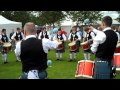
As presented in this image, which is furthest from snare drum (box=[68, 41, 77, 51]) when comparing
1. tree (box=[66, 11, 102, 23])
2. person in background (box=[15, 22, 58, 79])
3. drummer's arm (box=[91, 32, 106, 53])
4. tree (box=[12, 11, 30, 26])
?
tree (box=[12, 11, 30, 26])

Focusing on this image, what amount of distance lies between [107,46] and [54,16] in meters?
26.5

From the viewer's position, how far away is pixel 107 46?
5285mm

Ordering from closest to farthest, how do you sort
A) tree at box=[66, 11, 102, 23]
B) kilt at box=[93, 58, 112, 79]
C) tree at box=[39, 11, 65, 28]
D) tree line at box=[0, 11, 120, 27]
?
1. kilt at box=[93, 58, 112, 79]
2. tree at box=[39, 11, 65, 28]
3. tree line at box=[0, 11, 120, 27]
4. tree at box=[66, 11, 102, 23]

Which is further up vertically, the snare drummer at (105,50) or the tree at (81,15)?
the tree at (81,15)

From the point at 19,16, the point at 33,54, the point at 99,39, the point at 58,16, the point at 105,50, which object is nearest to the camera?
the point at 33,54

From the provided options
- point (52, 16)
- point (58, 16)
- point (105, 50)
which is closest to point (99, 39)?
point (105, 50)

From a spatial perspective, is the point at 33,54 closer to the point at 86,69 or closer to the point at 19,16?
the point at 86,69

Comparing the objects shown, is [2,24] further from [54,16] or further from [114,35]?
[114,35]

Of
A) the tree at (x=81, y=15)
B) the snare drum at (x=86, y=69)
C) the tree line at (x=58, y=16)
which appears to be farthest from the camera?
the tree at (x=81, y=15)

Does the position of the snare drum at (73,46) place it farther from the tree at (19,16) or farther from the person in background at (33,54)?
the tree at (19,16)

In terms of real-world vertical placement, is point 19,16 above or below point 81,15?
above

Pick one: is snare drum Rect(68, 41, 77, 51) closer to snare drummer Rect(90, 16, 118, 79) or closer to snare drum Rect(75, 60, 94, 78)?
snare drum Rect(75, 60, 94, 78)

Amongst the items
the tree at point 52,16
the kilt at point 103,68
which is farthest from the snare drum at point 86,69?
the tree at point 52,16
